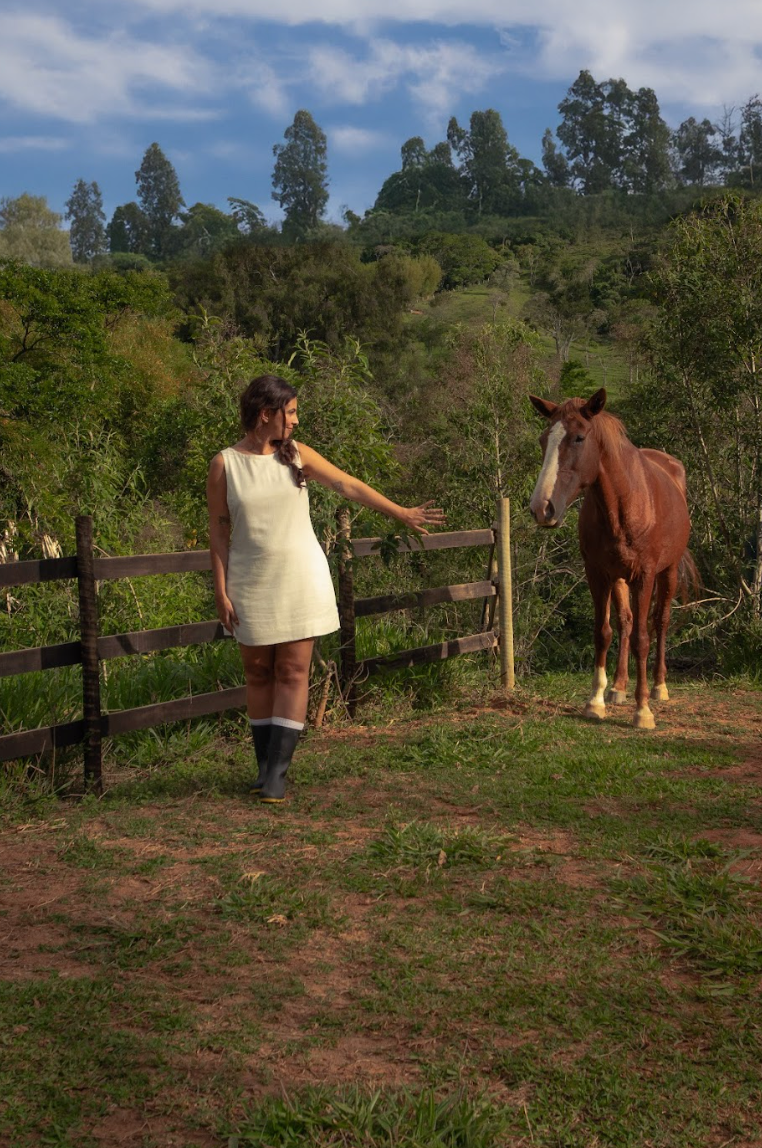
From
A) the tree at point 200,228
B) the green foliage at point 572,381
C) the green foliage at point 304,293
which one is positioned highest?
the tree at point 200,228

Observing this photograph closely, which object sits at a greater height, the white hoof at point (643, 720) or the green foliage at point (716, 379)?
the green foliage at point (716, 379)

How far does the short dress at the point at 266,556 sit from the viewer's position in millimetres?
4688

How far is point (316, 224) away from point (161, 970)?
121m

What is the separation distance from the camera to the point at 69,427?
1110 inches

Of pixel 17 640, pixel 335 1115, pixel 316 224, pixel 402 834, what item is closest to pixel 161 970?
pixel 335 1115

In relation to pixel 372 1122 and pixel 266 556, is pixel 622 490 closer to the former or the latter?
pixel 266 556

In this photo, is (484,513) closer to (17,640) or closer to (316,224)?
(17,640)

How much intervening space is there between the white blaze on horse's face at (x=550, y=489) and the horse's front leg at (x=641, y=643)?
3.96 ft

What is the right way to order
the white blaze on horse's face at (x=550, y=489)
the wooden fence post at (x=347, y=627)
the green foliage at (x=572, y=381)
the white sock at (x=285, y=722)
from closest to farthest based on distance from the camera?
the white sock at (x=285, y=722)
the white blaze on horse's face at (x=550, y=489)
the wooden fence post at (x=347, y=627)
the green foliage at (x=572, y=381)

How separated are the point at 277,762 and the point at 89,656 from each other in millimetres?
1178

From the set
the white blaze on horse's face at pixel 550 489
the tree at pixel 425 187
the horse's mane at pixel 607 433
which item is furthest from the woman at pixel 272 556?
the tree at pixel 425 187

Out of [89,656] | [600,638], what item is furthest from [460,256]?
[89,656]

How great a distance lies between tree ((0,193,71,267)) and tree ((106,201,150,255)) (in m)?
46.7

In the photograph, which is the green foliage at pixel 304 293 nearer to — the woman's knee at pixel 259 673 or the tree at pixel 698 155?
the woman's knee at pixel 259 673
